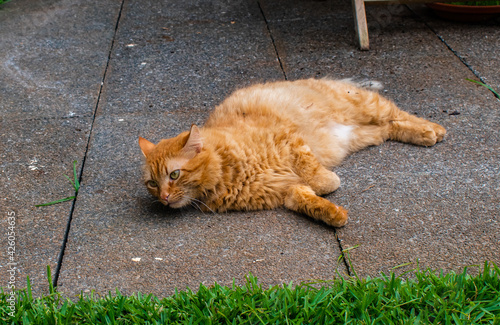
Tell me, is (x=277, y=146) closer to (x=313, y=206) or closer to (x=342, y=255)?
(x=313, y=206)

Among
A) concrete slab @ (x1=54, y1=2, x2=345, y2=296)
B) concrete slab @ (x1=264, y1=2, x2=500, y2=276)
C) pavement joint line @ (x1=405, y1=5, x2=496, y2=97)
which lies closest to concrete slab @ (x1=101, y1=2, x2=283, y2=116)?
concrete slab @ (x1=54, y1=2, x2=345, y2=296)

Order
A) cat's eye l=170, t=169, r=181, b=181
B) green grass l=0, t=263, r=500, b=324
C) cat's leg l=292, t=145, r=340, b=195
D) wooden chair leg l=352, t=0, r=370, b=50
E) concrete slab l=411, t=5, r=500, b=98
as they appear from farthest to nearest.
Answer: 1. wooden chair leg l=352, t=0, r=370, b=50
2. concrete slab l=411, t=5, r=500, b=98
3. cat's leg l=292, t=145, r=340, b=195
4. cat's eye l=170, t=169, r=181, b=181
5. green grass l=0, t=263, r=500, b=324

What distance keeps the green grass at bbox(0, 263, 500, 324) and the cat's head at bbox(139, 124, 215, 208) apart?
0.82 m

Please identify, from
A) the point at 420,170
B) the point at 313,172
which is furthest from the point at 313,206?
the point at 420,170

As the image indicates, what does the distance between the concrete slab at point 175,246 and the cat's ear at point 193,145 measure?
1.60ft

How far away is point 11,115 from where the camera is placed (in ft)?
16.8

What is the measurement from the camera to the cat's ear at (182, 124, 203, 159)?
341 cm

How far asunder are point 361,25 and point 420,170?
109 inches

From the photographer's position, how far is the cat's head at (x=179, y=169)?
340cm

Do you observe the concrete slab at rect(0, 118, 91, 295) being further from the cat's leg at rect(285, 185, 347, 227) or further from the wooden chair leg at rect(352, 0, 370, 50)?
the wooden chair leg at rect(352, 0, 370, 50)

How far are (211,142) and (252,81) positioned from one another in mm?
2116

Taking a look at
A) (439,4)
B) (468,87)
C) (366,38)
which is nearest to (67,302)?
(468,87)

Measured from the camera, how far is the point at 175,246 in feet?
10.9

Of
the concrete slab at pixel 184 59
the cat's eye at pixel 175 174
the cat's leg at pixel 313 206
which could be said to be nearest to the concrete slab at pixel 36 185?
the concrete slab at pixel 184 59
